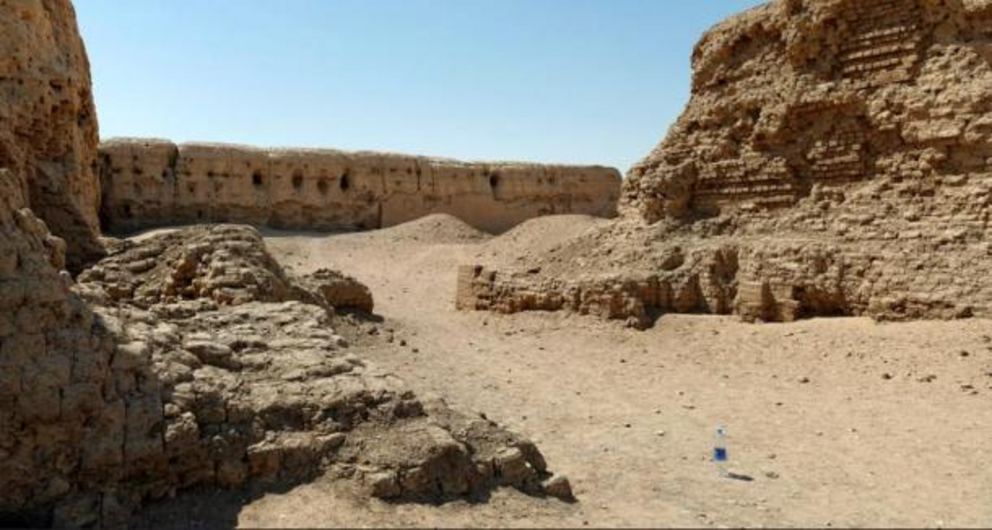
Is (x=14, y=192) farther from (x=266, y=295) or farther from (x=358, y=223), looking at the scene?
(x=358, y=223)

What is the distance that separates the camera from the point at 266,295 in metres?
9.12

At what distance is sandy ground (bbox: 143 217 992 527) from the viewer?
5.50 metres

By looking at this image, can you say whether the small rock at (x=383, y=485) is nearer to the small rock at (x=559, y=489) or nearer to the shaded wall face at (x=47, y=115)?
the small rock at (x=559, y=489)

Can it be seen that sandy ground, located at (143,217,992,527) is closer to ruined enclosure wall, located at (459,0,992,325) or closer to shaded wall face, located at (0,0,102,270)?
ruined enclosure wall, located at (459,0,992,325)

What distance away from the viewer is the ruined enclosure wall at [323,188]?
2553 centimetres

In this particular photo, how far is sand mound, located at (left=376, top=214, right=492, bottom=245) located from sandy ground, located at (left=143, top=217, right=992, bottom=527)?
35.9 feet

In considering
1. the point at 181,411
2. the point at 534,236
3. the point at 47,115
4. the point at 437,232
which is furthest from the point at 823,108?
the point at 437,232

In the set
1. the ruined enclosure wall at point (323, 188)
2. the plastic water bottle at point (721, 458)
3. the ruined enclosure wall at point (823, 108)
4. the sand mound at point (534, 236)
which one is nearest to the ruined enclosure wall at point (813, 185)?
the ruined enclosure wall at point (823, 108)

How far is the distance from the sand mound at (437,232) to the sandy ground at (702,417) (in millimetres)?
10957

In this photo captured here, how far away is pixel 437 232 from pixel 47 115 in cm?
1708

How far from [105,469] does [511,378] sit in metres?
6.24

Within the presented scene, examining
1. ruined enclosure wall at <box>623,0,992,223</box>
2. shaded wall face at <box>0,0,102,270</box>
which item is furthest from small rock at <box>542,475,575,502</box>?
ruined enclosure wall at <box>623,0,992,223</box>

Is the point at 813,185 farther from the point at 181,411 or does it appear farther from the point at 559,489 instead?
the point at 181,411

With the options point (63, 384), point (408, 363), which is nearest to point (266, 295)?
point (408, 363)
